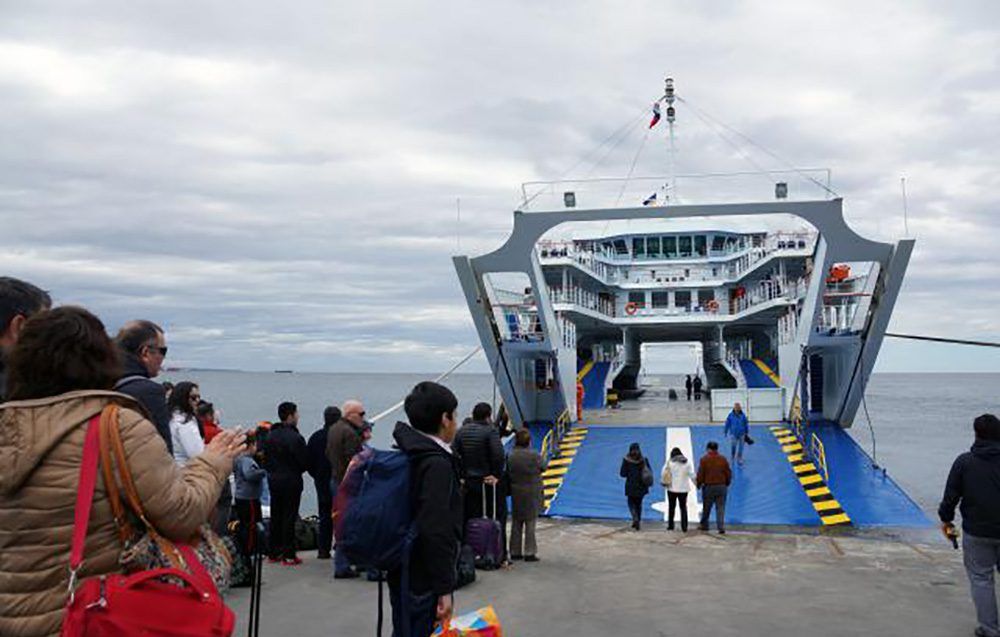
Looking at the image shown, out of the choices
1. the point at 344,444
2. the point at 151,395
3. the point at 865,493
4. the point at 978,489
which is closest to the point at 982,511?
the point at 978,489

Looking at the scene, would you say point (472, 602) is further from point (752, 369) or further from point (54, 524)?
point (752, 369)

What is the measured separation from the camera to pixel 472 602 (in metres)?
6.39

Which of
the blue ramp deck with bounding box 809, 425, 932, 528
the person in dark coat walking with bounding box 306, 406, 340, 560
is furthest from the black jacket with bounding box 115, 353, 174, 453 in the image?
the blue ramp deck with bounding box 809, 425, 932, 528

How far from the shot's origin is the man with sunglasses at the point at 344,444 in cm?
698

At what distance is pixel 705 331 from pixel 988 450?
28.1 meters

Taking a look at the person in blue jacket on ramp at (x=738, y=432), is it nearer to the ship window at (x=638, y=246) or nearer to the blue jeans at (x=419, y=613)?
→ the blue jeans at (x=419, y=613)

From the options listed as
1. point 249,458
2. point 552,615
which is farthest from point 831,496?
point 249,458

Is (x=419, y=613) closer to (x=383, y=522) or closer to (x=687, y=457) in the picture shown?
(x=383, y=522)

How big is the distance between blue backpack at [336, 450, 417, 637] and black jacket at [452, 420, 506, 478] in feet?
13.7

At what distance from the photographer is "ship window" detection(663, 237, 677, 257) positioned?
1222 inches

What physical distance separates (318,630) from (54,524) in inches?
150

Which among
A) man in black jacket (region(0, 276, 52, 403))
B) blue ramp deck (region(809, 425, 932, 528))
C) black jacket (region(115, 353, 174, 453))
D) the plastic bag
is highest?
man in black jacket (region(0, 276, 52, 403))

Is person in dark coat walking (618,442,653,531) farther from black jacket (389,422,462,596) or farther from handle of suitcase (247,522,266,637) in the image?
black jacket (389,422,462,596)

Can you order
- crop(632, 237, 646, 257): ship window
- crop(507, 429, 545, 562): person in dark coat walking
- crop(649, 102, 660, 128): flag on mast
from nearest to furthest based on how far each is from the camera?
1. crop(507, 429, 545, 562): person in dark coat walking
2. crop(649, 102, 660, 128): flag on mast
3. crop(632, 237, 646, 257): ship window
